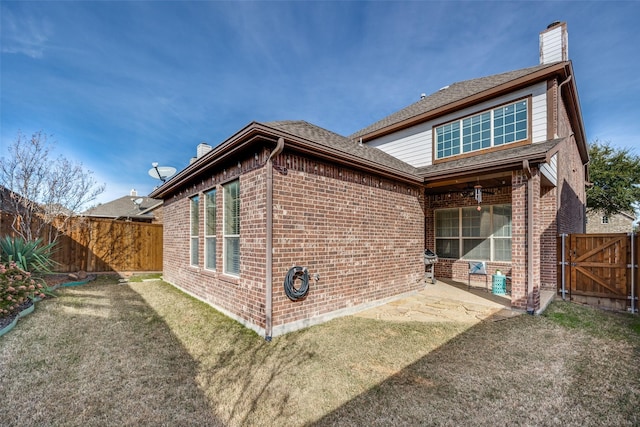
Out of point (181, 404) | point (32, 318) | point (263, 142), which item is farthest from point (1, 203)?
point (181, 404)

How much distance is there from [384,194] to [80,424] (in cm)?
605

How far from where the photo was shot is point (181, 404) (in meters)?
2.88

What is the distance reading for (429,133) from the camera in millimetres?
9211

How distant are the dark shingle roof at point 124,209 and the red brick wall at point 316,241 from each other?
16690 millimetres

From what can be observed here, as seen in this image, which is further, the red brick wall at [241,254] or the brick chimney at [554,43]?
the brick chimney at [554,43]

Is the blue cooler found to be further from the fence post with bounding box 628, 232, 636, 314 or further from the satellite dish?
the satellite dish

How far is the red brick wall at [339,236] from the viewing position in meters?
4.63

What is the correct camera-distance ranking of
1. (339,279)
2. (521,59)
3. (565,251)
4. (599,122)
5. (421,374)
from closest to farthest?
1. (421,374)
2. (339,279)
3. (565,251)
4. (521,59)
5. (599,122)

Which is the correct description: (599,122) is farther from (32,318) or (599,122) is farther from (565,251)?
(32,318)

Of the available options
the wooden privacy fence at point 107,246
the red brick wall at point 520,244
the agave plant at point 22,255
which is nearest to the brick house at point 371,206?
the red brick wall at point 520,244

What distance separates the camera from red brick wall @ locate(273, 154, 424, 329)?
4629 mm

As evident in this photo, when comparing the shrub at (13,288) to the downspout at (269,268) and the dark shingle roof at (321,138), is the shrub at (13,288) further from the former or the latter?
the dark shingle roof at (321,138)

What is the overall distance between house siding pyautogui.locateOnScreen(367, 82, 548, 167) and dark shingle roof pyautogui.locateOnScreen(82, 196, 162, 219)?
706 inches

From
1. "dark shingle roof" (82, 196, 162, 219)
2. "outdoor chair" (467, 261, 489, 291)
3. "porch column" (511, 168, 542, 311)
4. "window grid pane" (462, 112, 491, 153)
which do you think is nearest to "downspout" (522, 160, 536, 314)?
"porch column" (511, 168, 542, 311)
